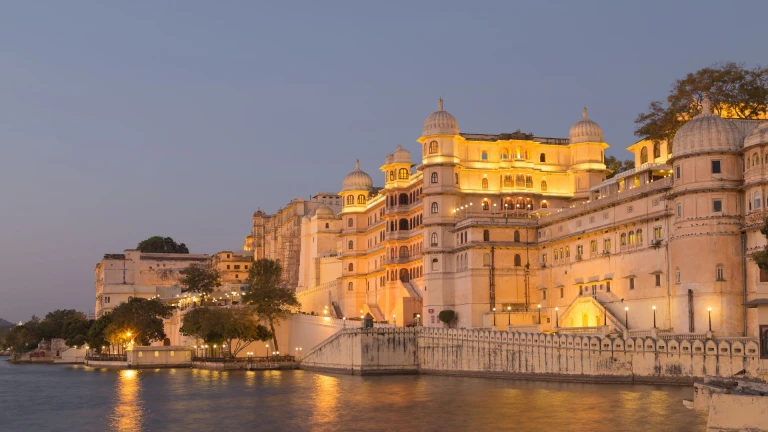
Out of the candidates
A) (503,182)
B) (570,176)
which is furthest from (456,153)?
(570,176)

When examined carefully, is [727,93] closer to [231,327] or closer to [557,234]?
[557,234]

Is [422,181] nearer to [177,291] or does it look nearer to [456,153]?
[456,153]

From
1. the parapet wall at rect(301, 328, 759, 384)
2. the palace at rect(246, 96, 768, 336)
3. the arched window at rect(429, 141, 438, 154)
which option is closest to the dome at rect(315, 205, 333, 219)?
the palace at rect(246, 96, 768, 336)

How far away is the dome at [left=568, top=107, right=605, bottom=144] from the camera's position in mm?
91125

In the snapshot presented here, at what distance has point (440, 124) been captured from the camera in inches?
3413

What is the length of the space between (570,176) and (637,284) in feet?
78.4

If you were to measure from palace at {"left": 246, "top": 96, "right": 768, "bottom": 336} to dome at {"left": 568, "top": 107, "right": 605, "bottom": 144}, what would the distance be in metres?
0.13

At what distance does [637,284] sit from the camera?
69.2 metres

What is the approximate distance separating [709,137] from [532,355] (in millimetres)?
17427

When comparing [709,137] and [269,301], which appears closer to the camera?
[709,137]

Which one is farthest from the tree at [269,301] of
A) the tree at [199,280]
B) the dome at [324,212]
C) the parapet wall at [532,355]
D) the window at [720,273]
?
the window at [720,273]

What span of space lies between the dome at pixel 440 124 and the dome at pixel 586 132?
461 inches

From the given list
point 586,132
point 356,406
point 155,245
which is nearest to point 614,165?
point 586,132

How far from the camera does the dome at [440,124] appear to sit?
284ft
